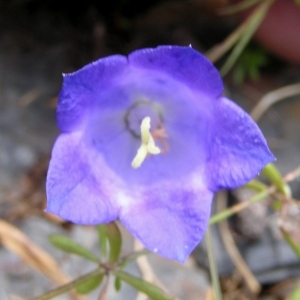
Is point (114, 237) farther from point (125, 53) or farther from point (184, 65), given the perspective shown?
point (125, 53)

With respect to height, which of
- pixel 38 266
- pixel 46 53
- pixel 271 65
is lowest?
pixel 38 266

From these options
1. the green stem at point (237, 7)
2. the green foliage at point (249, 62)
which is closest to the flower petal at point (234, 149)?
the green stem at point (237, 7)

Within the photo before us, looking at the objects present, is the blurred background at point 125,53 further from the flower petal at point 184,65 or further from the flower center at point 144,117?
the flower petal at point 184,65

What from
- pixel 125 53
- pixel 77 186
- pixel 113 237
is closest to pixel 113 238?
pixel 113 237

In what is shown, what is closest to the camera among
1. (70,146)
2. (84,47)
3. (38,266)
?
(70,146)

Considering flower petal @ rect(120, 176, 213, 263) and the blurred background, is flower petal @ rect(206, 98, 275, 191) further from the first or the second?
the blurred background

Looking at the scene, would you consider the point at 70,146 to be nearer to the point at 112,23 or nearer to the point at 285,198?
the point at 285,198

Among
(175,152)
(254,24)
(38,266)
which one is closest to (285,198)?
(175,152)
